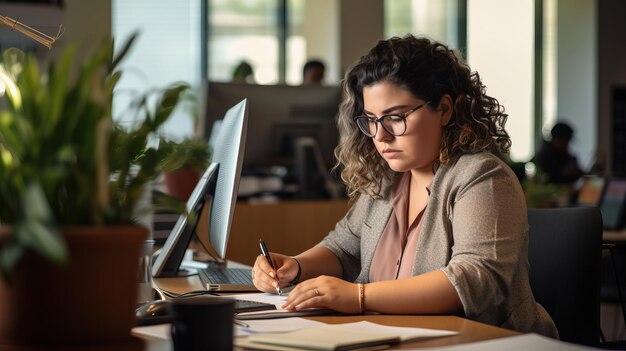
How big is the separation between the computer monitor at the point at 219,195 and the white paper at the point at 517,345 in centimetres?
77

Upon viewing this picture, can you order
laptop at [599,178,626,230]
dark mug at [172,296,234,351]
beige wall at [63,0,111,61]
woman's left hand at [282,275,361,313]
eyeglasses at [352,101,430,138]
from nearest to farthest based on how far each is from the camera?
dark mug at [172,296,234,351]
woman's left hand at [282,275,361,313]
eyeglasses at [352,101,430,138]
laptop at [599,178,626,230]
beige wall at [63,0,111,61]

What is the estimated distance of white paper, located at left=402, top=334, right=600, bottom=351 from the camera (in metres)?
1.14

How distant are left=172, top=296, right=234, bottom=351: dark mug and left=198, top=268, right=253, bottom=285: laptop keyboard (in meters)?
0.83

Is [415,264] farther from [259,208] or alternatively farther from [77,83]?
[259,208]

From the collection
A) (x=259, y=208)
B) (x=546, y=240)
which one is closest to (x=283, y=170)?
(x=259, y=208)

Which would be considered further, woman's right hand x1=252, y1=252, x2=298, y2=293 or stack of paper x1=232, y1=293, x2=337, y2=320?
woman's right hand x1=252, y1=252, x2=298, y2=293

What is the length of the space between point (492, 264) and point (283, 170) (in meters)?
2.81

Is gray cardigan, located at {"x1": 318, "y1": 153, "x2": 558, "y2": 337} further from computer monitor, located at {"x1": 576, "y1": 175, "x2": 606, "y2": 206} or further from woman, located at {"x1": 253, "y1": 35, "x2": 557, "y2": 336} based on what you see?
computer monitor, located at {"x1": 576, "y1": 175, "x2": 606, "y2": 206}

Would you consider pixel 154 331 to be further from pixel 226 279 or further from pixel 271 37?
pixel 271 37

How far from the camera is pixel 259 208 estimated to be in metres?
3.36

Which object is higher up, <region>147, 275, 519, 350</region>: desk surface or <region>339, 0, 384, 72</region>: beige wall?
<region>339, 0, 384, 72</region>: beige wall

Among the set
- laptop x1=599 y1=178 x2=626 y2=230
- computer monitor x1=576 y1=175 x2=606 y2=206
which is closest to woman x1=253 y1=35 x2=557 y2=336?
laptop x1=599 y1=178 x2=626 y2=230

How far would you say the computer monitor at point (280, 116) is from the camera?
12.0 ft

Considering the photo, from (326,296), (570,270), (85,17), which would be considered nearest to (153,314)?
(326,296)
